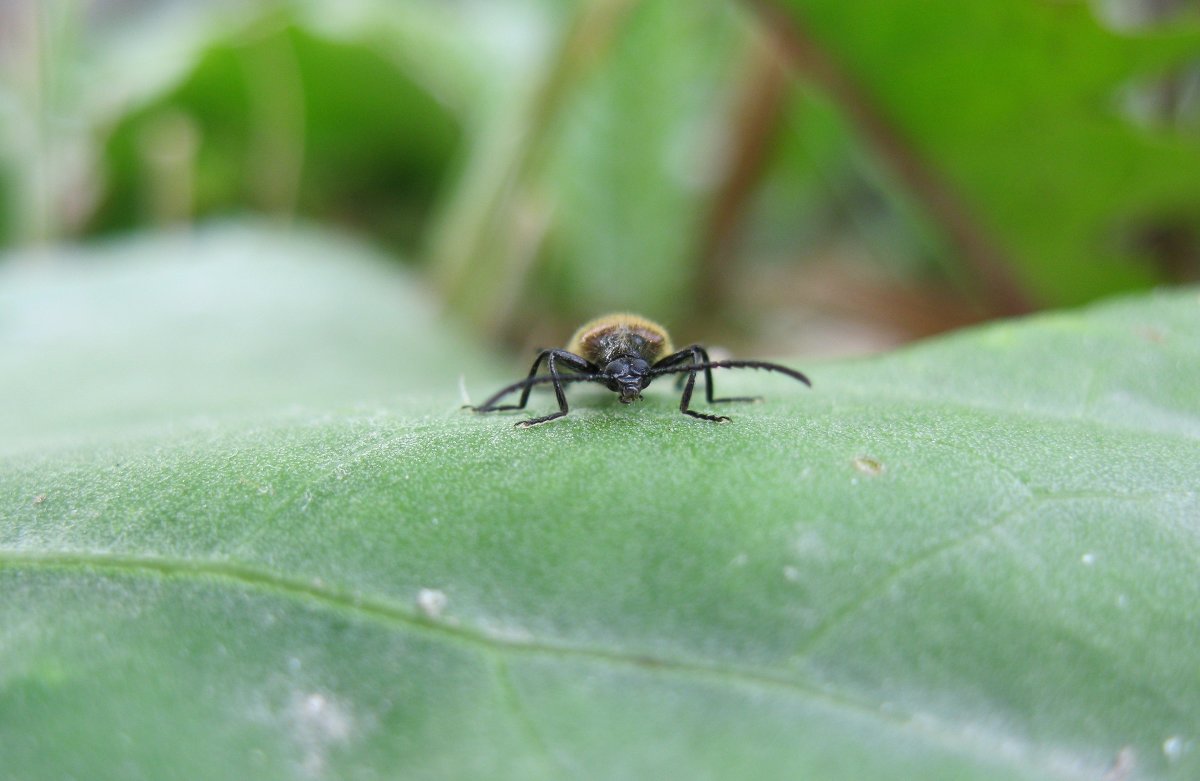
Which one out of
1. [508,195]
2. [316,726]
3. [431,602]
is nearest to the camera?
[316,726]

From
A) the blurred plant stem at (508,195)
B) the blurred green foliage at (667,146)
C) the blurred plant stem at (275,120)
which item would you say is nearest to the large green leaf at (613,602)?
the blurred green foliage at (667,146)

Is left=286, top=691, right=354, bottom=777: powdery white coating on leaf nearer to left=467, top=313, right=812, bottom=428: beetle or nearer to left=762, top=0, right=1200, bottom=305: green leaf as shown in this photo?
left=467, top=313, right=812, bottom=428: beetle

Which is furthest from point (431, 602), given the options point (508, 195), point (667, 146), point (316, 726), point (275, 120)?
point (275, 120)

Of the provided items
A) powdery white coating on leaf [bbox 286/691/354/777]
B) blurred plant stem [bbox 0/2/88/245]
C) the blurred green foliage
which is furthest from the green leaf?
blurred plant stem [bbox 0/2/88/245]

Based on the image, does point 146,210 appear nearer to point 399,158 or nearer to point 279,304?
point 399,158

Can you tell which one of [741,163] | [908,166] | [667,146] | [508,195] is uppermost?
[908,166]

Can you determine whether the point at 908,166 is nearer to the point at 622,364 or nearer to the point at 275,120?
the point at 622,364

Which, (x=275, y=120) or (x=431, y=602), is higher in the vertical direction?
(x=431, y=602)
